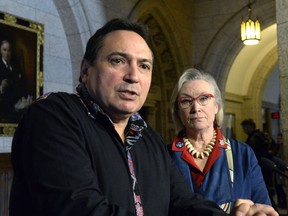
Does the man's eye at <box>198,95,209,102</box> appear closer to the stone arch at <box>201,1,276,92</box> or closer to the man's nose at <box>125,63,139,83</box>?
the man's nose at <box>125,63,139,83</box>

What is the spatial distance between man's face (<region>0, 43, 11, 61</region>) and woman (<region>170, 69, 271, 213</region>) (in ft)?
9.68

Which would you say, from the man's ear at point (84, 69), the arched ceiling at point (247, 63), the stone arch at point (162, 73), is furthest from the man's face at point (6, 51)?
the arched ceiling at point (247, 63)

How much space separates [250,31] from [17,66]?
447 cm

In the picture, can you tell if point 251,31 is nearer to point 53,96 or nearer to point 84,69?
point 84,69

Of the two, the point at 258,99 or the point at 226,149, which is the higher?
the point at 258,99

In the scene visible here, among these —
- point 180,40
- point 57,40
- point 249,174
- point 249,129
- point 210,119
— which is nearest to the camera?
point 249,174

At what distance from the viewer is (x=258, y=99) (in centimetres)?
1091

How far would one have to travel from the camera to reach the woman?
1.67 m

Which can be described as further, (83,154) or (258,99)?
(258,99)

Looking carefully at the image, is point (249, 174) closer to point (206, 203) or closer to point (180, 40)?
point (206, 203)

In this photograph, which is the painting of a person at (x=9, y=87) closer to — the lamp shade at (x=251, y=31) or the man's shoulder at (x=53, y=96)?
the man's shoulder at (x=53, y=96)

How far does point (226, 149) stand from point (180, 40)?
6.41 metres

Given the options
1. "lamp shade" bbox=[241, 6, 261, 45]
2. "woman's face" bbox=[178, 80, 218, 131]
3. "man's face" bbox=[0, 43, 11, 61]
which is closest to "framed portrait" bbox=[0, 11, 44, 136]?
"man's face" bbox=[0, 43, 11, 61]

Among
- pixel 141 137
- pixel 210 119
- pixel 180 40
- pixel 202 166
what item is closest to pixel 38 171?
pixel 141 137
